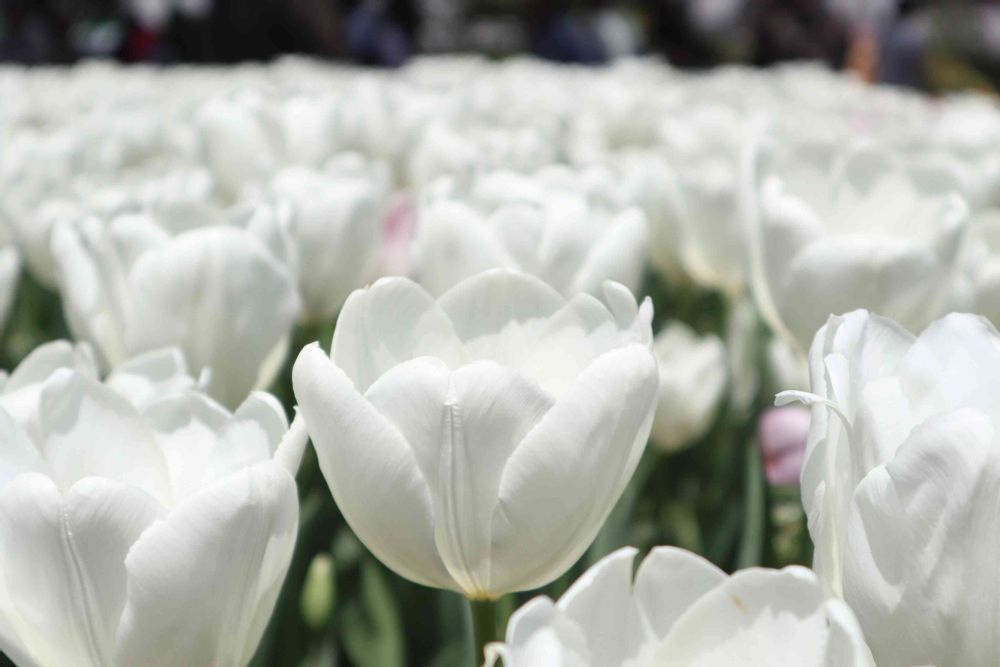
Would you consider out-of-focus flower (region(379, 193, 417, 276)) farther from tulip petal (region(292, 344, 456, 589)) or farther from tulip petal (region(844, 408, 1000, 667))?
tulip petal (region(844, 408, 1000, 667))

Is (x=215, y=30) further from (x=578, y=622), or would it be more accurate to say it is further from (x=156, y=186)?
(x=578, y=622)

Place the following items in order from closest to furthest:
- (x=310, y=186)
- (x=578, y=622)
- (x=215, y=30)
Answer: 1. (x=578, y=622)
2. (x=310, y=186)
3. (x=215, y=30)

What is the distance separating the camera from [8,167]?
1496 mm

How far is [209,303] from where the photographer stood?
0.86 meters

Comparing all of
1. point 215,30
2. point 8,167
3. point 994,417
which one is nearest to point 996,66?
point 215,30

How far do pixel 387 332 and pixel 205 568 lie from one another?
0.52ft

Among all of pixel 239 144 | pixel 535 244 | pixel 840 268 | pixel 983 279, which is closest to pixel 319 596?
pixel 535 244

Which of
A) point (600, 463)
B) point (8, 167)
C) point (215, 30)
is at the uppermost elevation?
point (600, 463)

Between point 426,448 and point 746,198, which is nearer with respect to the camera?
point 426,448

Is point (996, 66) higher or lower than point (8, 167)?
lower

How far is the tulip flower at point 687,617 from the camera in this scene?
1.33 ft

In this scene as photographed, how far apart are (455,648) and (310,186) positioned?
0.44m

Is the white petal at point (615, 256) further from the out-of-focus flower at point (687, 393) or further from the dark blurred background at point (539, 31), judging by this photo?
the dark blurred background at point (539, 31)

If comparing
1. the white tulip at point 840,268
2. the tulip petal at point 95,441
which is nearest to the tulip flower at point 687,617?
the tulip petal at point 95,441
